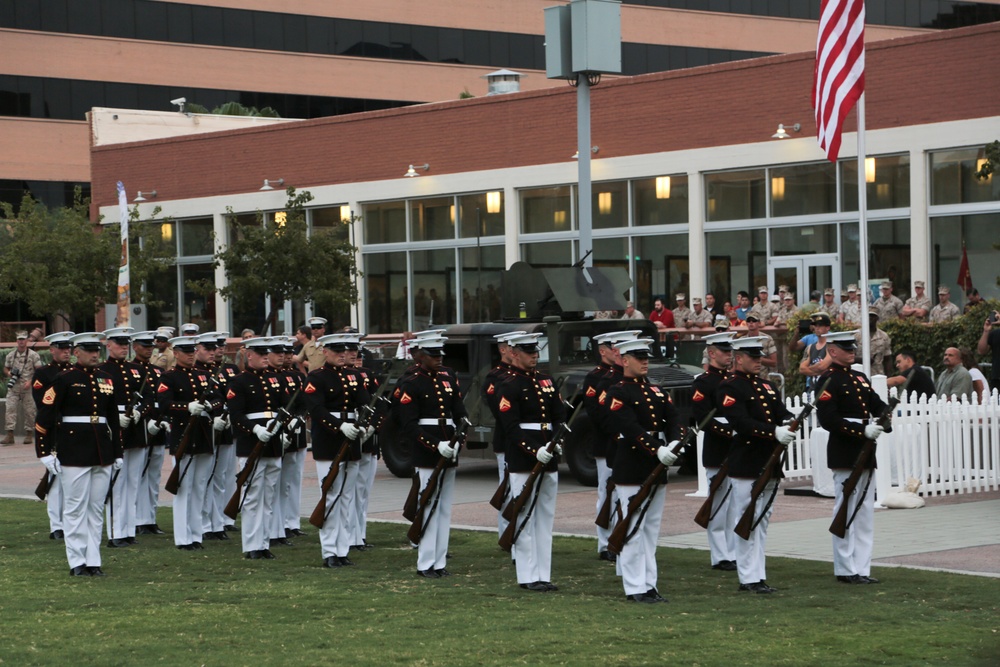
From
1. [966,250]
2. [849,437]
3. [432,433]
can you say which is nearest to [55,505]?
[432,433]

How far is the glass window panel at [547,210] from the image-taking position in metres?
32.8

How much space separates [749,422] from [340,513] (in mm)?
3574

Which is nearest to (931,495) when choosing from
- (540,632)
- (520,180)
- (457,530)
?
(457,530)

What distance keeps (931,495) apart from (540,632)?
817cm

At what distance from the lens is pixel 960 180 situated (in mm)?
26594

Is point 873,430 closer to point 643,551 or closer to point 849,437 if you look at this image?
point 849,437

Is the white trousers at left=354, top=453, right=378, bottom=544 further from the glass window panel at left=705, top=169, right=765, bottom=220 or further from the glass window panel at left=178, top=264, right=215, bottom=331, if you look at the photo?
the glass window panel at left=178, top=264, right=215, bottom=331

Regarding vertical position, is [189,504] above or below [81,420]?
below

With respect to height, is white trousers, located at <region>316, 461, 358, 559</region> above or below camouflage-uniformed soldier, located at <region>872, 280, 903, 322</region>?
below

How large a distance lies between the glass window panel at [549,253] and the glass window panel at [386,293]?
147 inches

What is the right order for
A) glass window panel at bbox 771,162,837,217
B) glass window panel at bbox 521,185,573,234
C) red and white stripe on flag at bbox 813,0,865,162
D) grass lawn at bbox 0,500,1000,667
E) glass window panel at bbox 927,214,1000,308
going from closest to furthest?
grass lawn at bbox 0,500,1000,667
red and white stripe on flag at bbox 813,0,865,162
glass window panel at bbox 927,214,1000,308
glass window panel at bbox 771,162,837,217
glass window panel at bbox 521,185,573,234

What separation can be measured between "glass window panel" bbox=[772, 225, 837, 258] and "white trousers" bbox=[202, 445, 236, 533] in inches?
661

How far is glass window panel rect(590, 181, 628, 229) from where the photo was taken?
31953mm

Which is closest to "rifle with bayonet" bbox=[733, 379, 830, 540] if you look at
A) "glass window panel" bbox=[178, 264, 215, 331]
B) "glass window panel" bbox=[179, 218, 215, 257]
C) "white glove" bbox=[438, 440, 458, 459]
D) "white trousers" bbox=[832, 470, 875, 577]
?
"white trousers" bbox=[832, 470, 875, 577]
